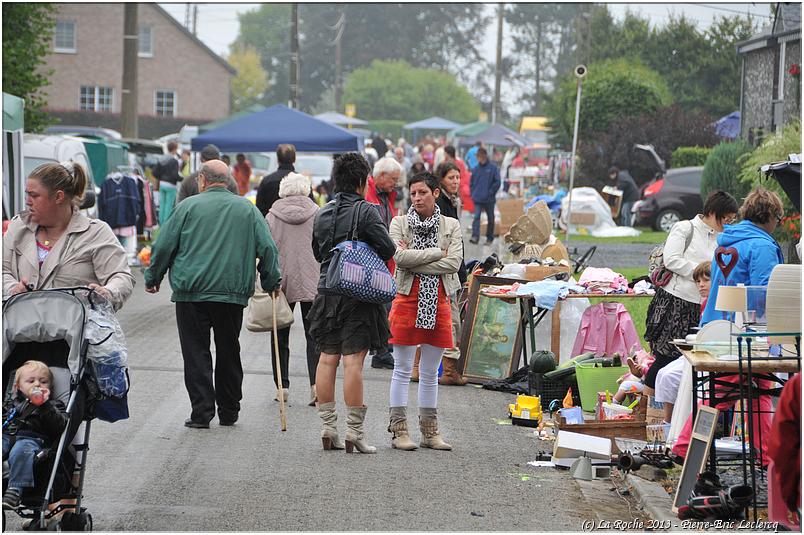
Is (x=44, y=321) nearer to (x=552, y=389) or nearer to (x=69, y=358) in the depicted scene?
(x=69, y=358)

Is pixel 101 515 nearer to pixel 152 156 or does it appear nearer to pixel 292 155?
pixel 292 155

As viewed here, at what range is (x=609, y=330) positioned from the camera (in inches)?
438

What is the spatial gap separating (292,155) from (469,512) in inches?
263

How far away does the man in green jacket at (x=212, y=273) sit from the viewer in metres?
8.86

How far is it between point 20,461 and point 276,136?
659 inches

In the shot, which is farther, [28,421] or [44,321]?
[44,321]

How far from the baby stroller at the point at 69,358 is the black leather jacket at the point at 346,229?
229 cm

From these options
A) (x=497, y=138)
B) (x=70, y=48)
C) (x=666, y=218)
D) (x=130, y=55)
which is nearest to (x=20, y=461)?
(x=666, y=218)

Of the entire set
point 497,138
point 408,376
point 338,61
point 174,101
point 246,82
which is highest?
point 338,61

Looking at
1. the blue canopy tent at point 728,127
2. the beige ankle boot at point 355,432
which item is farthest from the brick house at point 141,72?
the beige ankle boot at point 355,432

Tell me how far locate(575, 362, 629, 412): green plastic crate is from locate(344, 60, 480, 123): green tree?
8394 cm

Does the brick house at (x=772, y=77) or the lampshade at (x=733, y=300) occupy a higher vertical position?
the brick house at (x=772, y=77)

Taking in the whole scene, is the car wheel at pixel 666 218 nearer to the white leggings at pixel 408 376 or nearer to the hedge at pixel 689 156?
the hedge at pixel 689 156

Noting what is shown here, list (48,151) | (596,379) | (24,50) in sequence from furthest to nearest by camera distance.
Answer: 1. (24,50)
2. (48,151)
3. (596,379)
